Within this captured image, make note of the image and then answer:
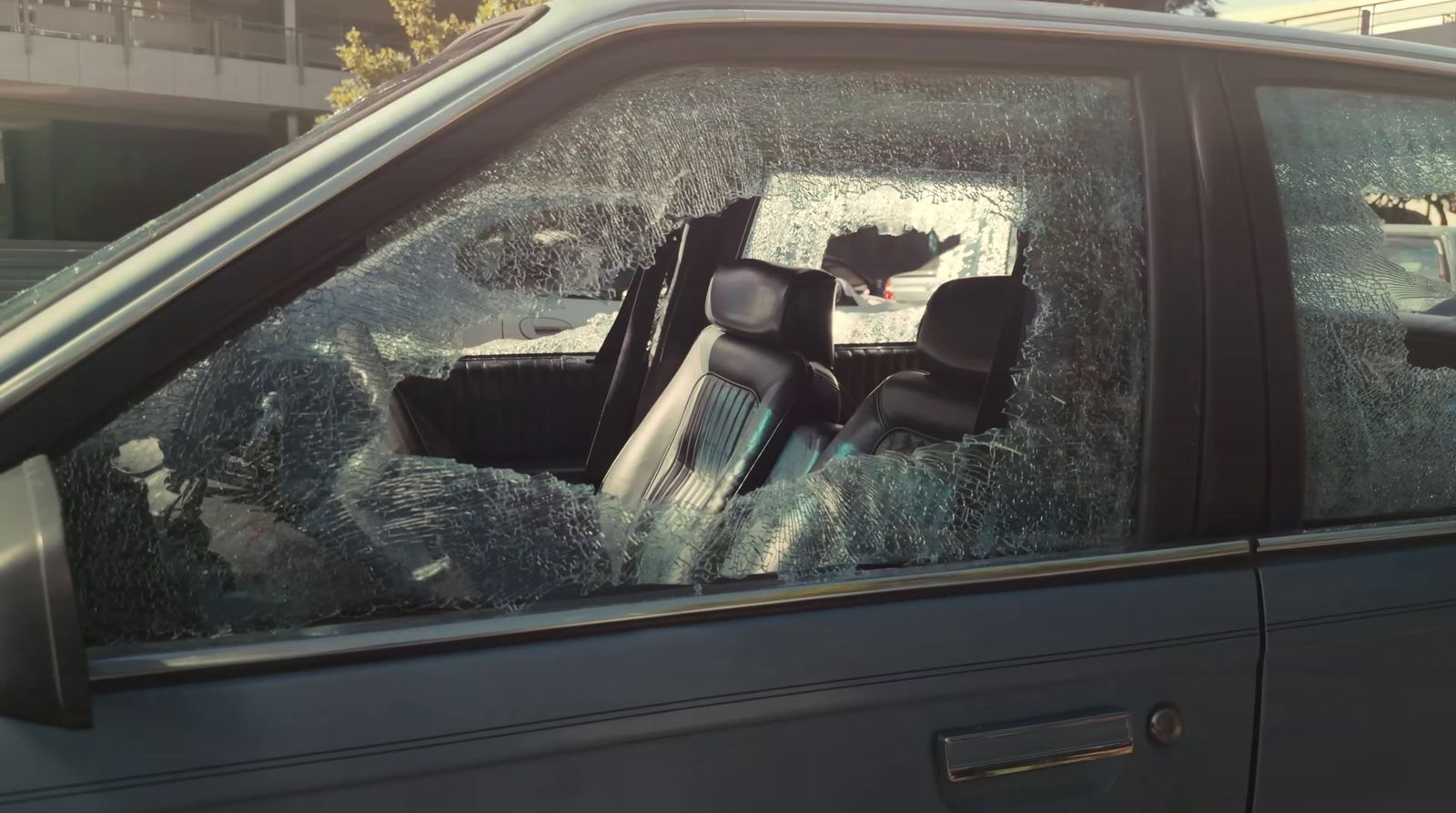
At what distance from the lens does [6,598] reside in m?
0.95

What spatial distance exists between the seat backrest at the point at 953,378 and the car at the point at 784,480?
0.10ft

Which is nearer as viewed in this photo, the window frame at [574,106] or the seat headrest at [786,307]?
the window frame at [574,106]

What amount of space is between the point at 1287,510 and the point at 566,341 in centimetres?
215

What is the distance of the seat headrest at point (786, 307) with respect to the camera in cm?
270

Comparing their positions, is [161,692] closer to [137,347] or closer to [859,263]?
Answer: [137,347]

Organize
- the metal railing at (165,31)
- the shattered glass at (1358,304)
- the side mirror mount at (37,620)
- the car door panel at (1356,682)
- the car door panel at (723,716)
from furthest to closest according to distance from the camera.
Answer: the metal railing at (165,31)
the shattered glass at (1358,304)
the car door panel at (1356,682)
the car door panel at (723,716)
the side mirror mount at (37,620)

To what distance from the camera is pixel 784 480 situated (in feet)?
5.39

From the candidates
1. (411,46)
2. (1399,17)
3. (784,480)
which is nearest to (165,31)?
(411,46)

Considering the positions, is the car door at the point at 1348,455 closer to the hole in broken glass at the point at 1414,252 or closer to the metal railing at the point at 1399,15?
the hole in broken glass at the point at 1414,252

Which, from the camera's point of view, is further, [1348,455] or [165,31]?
[165,31]

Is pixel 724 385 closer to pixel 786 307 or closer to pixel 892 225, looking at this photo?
pixel 786 307

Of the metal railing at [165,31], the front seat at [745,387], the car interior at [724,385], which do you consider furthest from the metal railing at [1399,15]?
the metal railing at [165,31]

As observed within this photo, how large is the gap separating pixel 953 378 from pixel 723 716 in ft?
3.43

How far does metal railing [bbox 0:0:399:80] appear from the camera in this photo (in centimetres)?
1969
